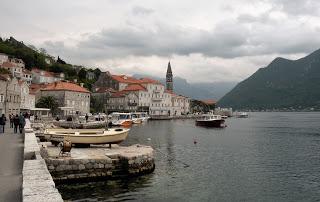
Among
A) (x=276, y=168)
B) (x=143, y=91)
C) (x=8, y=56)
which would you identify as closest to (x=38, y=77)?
(x=8, y=56)

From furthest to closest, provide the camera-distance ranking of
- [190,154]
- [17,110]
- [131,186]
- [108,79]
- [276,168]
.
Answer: [108,79], [17,110], [190,154], [276,168], [131,186]

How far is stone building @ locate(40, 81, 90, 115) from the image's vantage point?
106 m

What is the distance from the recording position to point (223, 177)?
24484 millimetres

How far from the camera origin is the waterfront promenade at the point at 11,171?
38.9ft

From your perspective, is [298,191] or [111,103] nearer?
[298,191]

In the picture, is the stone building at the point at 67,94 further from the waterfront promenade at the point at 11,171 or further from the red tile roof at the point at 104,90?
the waterfront promenade at the point at 11,171

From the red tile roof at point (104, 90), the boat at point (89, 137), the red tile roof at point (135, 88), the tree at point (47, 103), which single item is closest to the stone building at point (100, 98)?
the red tile roof at point (104, 90)

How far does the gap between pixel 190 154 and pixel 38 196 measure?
1088 inches

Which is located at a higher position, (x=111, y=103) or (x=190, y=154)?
(x=111, y=103)

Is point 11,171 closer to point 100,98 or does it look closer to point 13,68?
point 13,68

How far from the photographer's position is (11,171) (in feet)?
50.3

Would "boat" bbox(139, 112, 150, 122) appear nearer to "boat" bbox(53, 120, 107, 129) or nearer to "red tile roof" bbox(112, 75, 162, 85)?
"red tile roof" bbox(112, 75, 162, 85)

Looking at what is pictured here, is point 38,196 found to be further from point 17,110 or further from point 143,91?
point 143,91

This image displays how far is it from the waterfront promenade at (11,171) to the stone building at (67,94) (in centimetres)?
8428
